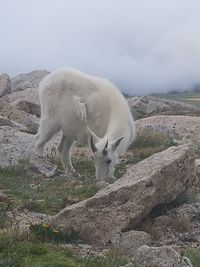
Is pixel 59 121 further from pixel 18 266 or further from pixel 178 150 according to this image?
pixel 18 266

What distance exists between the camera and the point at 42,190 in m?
11.3

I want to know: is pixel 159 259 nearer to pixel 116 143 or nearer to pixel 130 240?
pixel 130 240

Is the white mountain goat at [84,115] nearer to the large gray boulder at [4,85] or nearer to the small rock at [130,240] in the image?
the small rock at [130,240]

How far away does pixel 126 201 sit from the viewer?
812 cm

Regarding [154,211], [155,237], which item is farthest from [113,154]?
[155,237]

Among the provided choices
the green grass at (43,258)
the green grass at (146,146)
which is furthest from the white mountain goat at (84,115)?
the green grass at (43,258)

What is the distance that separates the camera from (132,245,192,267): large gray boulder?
573 centimetres

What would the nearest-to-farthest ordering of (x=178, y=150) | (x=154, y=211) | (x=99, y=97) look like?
(x=154, y=211)
(x=178, y=150)
(x=99, y=97)

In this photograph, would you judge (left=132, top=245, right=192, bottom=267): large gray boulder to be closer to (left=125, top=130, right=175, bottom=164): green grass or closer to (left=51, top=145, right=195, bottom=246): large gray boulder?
(left=51, top=145, right=195, bottom=246): large gray boulder

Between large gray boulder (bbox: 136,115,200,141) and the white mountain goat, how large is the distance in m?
7.99

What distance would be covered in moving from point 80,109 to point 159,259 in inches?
319

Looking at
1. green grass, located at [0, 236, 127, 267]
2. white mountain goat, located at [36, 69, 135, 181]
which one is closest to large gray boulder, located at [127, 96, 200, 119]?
white mountain goat, located at [36, 69, 135, 181]

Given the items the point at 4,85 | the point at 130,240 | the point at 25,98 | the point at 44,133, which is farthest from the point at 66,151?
the point at 4,85

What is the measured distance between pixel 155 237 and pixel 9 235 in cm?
201
